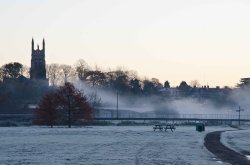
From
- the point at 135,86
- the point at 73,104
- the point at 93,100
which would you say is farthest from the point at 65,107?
the point at 135,86

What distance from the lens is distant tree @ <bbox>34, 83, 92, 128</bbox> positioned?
8331cm

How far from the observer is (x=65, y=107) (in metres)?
84.7

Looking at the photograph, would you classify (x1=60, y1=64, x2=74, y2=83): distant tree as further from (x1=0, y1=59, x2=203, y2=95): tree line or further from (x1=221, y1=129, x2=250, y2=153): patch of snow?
(x1=221, y1=129, x2=250, y2=153): patch of snow

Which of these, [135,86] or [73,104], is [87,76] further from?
[73,104]

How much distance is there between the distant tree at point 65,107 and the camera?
8331 cm

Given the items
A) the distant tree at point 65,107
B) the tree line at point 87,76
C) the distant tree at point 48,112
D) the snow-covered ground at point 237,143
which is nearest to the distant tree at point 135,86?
the tree line at point 87,76

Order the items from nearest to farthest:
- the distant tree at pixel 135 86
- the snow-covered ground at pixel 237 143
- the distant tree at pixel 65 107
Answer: the snow-covered ground at pixel 237 143, the distant tree at pixel 65 107, the distant tree at pixel 135 86

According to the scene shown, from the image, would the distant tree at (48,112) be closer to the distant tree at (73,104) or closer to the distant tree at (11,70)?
the distant tree at (73,104)

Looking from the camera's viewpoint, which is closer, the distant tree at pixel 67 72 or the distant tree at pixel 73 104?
the distant tree at pixel 73 104

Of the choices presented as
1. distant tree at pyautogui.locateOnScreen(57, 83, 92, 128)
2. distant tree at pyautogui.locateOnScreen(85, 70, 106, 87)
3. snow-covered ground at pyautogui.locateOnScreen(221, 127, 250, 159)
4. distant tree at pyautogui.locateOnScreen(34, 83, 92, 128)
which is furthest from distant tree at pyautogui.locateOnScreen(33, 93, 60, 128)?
distant tree at pyautogui.locateOnScreen(85, 70, 106, 87)

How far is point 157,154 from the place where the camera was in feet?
106

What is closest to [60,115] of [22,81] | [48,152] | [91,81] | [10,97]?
[10,97]

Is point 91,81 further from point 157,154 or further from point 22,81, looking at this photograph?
point 157,154

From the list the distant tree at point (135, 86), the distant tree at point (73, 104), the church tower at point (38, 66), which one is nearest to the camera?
the distant tree at point (73, 104)
